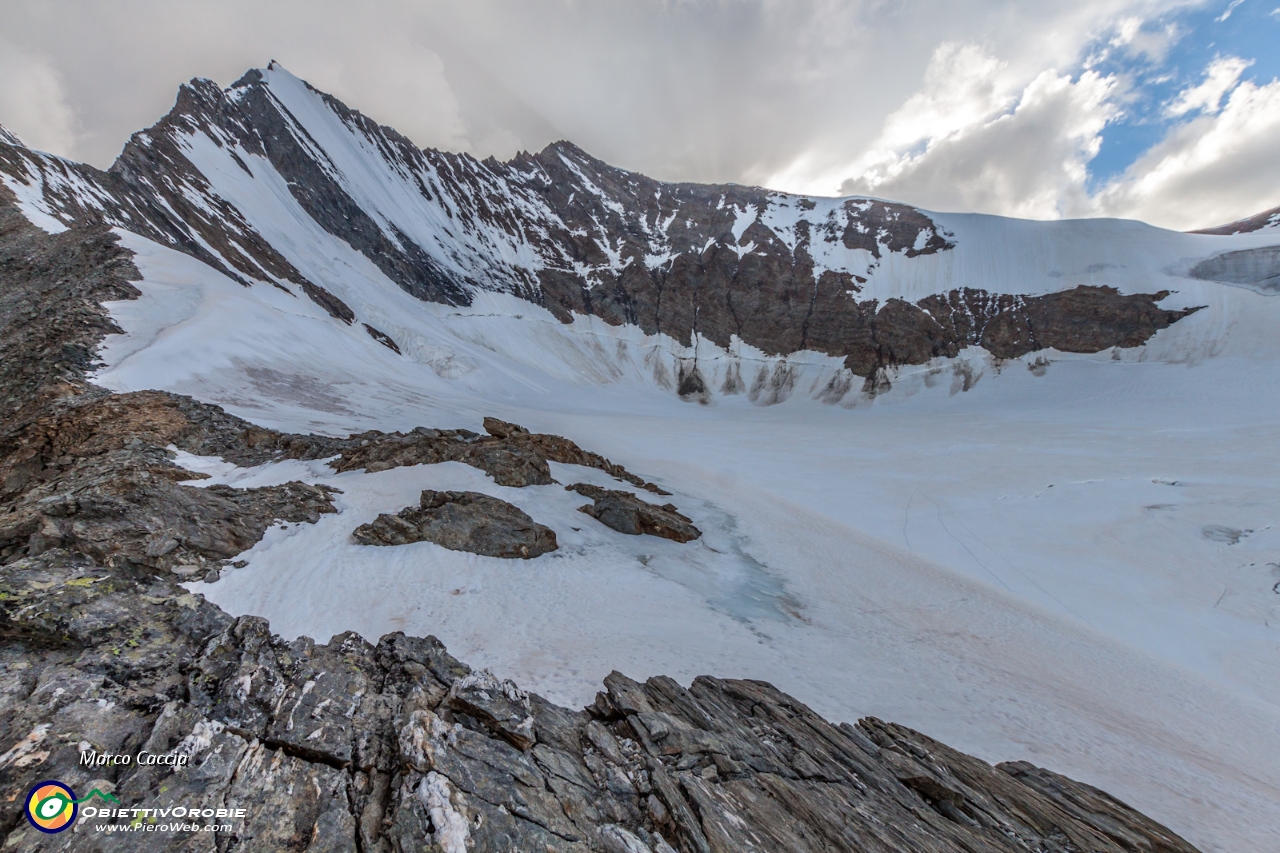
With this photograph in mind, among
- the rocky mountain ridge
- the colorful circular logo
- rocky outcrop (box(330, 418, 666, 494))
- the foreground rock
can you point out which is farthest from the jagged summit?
→ the colorful circular logo

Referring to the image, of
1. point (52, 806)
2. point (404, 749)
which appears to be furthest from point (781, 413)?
point (52, 806)

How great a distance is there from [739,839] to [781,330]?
82.8 metres

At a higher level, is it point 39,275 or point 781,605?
point 39,275

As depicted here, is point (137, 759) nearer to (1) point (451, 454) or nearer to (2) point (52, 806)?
(2) point (52, 806)

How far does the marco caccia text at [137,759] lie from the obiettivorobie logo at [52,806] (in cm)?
28

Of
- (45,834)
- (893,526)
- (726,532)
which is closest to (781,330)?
(893,526)

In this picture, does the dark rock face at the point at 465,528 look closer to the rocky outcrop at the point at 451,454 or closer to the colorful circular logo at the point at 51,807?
the rocky outcrop at the point at 451,454

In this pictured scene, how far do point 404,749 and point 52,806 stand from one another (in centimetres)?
248

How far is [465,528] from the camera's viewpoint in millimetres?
14188

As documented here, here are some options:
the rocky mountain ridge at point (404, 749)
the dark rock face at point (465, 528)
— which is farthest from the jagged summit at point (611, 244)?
the rocky mountain ridge at point (404, 749)

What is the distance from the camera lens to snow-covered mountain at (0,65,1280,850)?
10844mm

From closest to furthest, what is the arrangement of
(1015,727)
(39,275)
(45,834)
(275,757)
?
(45,834) → (275,757) → (1015,727) → (39,275)

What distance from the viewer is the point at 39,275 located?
25.8m

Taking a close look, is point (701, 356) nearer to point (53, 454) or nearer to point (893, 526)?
point (893, 526)
